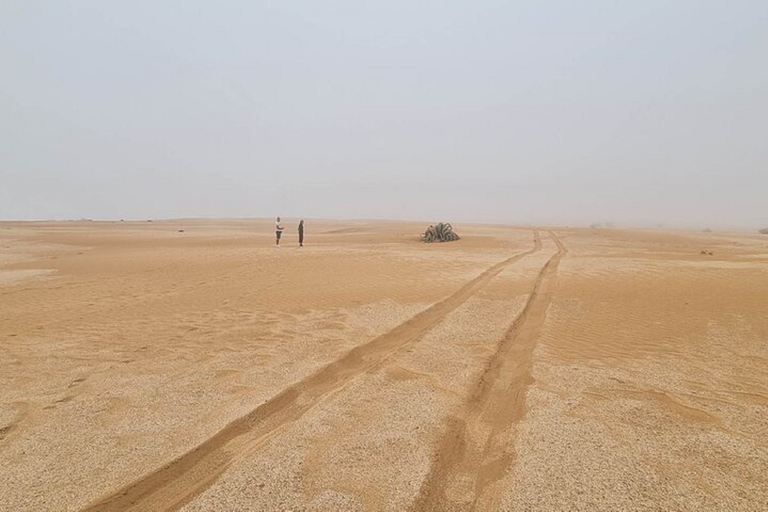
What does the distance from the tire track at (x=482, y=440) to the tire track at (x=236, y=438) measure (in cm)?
171

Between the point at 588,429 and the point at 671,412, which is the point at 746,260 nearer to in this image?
the point at 671,412

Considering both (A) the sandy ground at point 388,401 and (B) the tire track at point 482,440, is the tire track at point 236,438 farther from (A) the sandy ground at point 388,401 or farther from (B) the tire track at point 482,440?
(B) the tire track at point 482,440

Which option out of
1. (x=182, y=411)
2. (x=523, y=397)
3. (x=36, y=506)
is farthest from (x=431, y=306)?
(x=36, y=506)

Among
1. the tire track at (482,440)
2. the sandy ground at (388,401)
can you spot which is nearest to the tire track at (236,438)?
the sandy ground at (388,401)

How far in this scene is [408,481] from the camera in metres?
3.27

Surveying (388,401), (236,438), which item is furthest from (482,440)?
(236,438)

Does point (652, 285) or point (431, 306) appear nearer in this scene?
point (431, 306)

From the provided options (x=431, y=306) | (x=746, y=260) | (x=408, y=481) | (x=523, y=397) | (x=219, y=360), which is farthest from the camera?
(x=746, y=260)

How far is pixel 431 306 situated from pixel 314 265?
8.34 metres

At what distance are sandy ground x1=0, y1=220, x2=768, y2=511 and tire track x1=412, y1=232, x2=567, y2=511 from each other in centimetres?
2

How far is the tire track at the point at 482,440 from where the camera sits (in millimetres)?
3104

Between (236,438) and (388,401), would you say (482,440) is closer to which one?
(388,401)

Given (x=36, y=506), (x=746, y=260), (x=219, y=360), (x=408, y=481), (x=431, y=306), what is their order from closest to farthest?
(x=36, y=506), (x=408, y=481), (x=219, y=360), (x=431, y=306), (x=746, y=260)

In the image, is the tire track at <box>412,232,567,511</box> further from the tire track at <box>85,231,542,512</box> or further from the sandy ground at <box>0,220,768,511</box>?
the tire track at <box>85,231,542,512</box>
